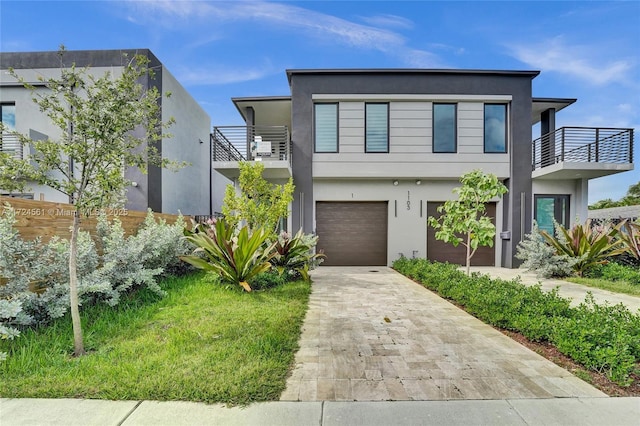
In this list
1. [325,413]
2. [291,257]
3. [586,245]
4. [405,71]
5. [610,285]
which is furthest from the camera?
[405,71]

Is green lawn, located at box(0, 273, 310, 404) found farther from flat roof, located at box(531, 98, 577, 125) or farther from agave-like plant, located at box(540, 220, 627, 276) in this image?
flat roof, located at box(531, 98, 577, 125)

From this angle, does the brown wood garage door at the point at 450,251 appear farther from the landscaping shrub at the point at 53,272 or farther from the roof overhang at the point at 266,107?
the landscaping shrub at the point at 53,272

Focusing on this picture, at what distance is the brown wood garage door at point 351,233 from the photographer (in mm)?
10008

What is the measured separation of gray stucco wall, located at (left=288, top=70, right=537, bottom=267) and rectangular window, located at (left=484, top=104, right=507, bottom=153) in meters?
0.24

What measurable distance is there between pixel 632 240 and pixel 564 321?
734cm

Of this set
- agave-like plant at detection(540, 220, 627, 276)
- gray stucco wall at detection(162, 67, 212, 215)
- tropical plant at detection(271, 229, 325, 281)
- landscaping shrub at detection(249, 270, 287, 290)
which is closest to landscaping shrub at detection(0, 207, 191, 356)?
landscaping shrub at detection(249, 270, 287, 290)

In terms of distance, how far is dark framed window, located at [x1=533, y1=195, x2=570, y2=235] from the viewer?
396 inches

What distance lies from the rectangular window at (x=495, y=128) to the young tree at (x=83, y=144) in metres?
10.3

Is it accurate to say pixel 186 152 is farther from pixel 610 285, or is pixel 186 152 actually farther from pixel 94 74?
pixel 610 285

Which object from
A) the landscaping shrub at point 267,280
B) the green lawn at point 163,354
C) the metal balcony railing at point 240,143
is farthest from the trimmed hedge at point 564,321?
the metal balcony railing at point 240,143

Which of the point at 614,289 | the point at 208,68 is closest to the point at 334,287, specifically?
the point at 614,289

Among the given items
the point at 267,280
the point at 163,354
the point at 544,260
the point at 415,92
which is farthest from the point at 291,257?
the point at 544,260

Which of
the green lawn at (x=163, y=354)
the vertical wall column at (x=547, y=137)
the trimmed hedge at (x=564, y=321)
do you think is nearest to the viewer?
the green lawn at (x=163, y=354)

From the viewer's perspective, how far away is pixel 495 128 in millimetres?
9812
